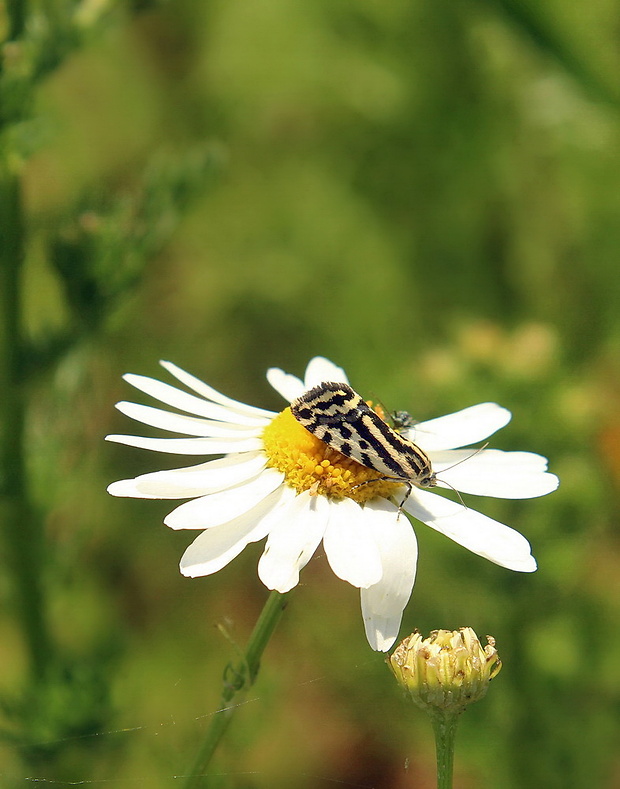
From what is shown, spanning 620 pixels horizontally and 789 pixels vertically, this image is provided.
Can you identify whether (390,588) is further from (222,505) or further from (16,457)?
(16,457)

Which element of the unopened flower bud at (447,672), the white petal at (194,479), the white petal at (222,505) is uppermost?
the white petal at (194,479)

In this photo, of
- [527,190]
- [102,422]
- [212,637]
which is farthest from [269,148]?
[212,637]

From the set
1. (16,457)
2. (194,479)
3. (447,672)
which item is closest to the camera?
(447,672)

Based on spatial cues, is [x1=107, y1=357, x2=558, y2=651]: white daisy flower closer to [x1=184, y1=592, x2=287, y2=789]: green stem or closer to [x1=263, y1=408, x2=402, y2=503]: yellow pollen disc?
[x1=263, y1=408, x2=402, y2=503]: yellow pollen disc

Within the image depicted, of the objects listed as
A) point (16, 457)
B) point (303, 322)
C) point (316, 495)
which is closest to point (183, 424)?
point (316, 495)

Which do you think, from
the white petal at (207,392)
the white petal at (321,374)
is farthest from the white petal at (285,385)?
the white petal at (207,392)

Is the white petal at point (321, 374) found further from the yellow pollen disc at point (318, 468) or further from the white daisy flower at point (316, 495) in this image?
the yellow pollen disc at point (318, 468)
